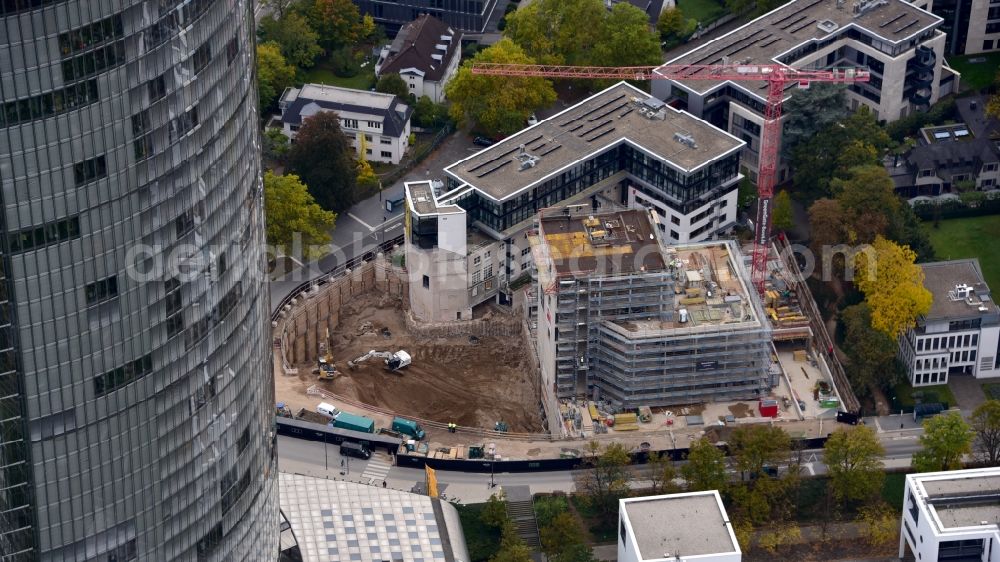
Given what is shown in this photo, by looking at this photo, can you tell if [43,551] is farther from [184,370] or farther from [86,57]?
[86,57]

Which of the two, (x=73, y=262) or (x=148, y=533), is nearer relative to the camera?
(x=73, y=262)

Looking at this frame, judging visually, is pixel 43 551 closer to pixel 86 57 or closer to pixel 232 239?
pixel 232 239

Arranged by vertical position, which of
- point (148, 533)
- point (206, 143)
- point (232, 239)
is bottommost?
point (148, 533)

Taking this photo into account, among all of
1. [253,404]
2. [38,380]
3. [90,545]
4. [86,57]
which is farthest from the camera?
[253,404]

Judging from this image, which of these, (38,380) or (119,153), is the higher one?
(119,153)

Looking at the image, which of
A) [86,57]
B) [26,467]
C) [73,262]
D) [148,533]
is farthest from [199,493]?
[86,57]

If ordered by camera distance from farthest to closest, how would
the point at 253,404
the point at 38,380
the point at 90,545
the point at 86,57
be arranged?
1. the point at 253,404
2. the point at 90,545
3. the point at 38,380
4. the point at 86,57
